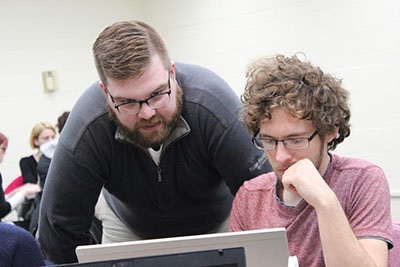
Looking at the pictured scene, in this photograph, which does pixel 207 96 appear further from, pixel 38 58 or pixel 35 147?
pixel 38 58

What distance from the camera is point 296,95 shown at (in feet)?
4.53

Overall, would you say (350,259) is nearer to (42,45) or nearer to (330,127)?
(330,127)

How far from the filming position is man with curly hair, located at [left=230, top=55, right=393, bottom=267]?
124 centimetres

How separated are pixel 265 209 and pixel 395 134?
247cm

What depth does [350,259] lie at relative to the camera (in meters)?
1.21

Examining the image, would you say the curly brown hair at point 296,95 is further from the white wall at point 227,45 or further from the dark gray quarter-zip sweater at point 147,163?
the white wall at point 227,45

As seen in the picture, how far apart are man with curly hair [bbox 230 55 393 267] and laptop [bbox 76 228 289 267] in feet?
0.68

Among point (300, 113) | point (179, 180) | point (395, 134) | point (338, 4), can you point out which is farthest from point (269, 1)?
point (300, 113)

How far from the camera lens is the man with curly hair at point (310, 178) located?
48.9 inches

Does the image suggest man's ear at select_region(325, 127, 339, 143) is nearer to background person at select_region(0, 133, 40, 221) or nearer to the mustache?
the mustache

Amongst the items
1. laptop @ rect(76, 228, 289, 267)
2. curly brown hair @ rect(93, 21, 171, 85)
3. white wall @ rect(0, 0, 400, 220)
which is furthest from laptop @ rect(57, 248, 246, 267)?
white wall @ rect(0, 0, 400, 220)

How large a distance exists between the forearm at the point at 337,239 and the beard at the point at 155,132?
58 centimetres

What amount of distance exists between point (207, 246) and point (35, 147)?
4059 mm

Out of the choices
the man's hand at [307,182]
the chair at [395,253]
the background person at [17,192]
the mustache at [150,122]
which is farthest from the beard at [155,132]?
the background person at [17,192]
